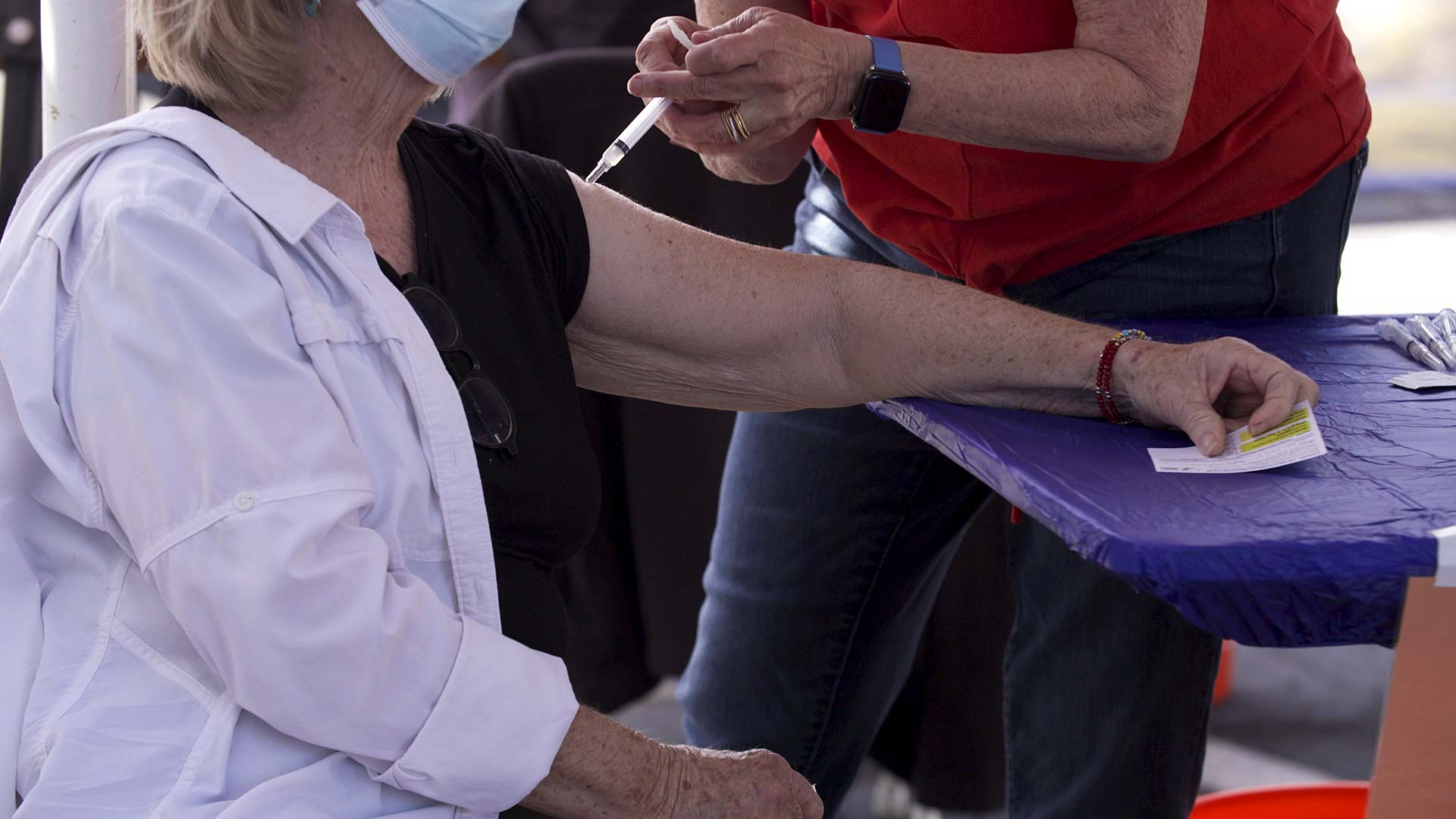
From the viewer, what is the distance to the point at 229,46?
1000 mm

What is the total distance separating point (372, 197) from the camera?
1113mm

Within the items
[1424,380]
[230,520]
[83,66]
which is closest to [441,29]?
[230,520]

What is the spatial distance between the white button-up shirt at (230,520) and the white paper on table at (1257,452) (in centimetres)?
51

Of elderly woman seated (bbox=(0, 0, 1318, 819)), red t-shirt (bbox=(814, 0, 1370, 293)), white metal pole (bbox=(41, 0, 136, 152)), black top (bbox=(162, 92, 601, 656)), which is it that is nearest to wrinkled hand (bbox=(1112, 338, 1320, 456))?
elderly woman seated (bbox=(0, 0, 1318, 819))

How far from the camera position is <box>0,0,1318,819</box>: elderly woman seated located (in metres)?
0.89

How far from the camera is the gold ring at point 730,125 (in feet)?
4.30

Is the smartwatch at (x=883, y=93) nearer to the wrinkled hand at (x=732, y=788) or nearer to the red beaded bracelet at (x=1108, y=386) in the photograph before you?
the red beaded bracelet at (x=1108, y=386)

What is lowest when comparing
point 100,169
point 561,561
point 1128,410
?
point 561,561

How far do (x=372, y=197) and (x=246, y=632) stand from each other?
40cm

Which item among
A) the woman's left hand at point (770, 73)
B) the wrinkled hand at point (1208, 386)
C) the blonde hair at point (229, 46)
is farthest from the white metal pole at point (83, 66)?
the wrinkled hand at point (1208, 386)

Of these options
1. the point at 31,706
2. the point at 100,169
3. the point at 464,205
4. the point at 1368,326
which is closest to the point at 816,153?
the point at 464,205

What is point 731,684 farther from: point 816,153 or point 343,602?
point 343,602

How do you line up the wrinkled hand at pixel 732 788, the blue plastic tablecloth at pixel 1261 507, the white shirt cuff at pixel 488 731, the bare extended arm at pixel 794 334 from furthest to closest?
the bare extended arm at pixel 794 334 → the wrinkled hand at pixel 732 788 → the white shirt cuff at pixel 488 731 → the blue plastic tablecloth at pixel 1261 507

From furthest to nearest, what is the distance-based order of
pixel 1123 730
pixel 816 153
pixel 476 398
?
1. pixel 816 153
2. pixel 1123 730
3. pixel 476 398
